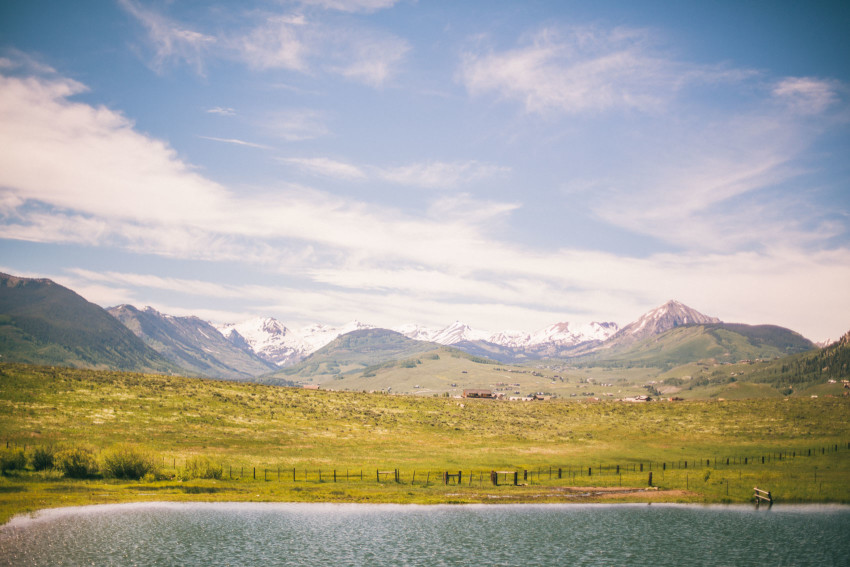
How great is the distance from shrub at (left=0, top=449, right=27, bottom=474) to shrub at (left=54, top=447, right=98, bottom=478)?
3825mm

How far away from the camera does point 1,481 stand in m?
67.8

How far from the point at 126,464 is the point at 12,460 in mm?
13440

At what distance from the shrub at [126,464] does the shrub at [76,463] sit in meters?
1.70

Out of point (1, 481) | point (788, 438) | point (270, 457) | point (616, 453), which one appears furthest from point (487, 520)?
point (788, 438)

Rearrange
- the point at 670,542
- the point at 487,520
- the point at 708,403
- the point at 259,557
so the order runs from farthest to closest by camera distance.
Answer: the point at 708,403, the point at 487,520, the point at 670,542, the point at 259,557

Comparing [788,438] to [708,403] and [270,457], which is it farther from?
[270,457]

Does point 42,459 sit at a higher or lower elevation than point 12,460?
lower

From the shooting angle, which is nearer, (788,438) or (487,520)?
(487,520)

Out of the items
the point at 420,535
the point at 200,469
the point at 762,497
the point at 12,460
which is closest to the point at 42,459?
the point at 12,460

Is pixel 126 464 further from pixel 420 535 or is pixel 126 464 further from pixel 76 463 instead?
pixel 420 535

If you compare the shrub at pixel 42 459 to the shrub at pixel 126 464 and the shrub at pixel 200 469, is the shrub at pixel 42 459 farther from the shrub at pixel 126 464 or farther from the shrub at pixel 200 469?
the shrub at pixel 200 469

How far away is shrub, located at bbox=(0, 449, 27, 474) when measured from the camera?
72.7 m

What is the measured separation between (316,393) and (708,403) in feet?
413

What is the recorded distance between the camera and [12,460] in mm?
73312
